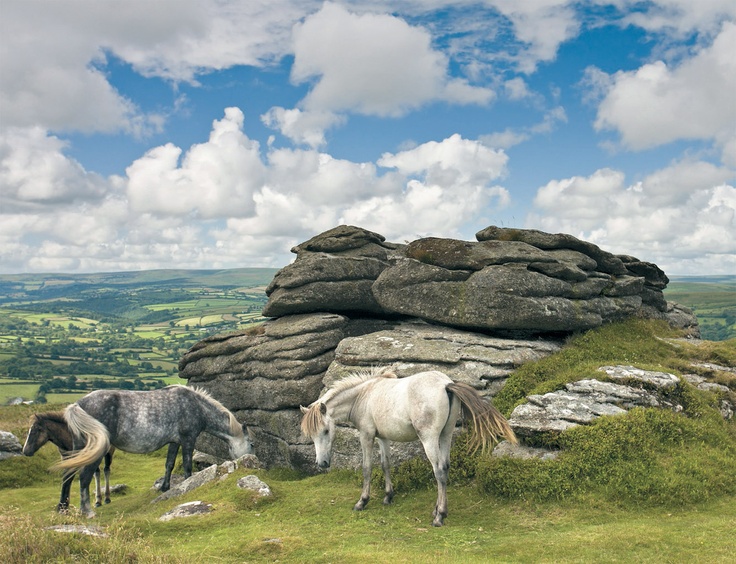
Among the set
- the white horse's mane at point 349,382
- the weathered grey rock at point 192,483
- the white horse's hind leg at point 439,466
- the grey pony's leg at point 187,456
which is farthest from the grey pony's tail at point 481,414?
the grey pony's leg at point 187,456

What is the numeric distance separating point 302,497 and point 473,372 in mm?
8042

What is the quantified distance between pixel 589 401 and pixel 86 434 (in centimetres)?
1779

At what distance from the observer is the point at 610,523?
13.2 meters

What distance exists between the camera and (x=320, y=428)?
52.2 feet

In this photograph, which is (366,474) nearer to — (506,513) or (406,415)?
(406,415)

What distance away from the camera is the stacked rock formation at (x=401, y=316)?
22281 mm

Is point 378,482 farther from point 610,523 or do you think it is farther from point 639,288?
point 639,288

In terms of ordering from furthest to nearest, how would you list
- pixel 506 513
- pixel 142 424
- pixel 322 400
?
pixel 142 424
pixel 322 400
pixel 506 513

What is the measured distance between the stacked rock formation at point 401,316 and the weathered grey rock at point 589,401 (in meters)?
2.90

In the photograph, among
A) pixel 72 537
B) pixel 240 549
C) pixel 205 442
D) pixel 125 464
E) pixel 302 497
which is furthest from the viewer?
pixel 125 464

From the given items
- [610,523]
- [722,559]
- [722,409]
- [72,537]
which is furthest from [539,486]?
[72,537]

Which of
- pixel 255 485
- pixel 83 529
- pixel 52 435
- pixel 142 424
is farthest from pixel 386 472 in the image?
pixel 52 435

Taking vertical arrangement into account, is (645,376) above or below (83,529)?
above

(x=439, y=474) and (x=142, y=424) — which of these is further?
(x=142, y=424)
